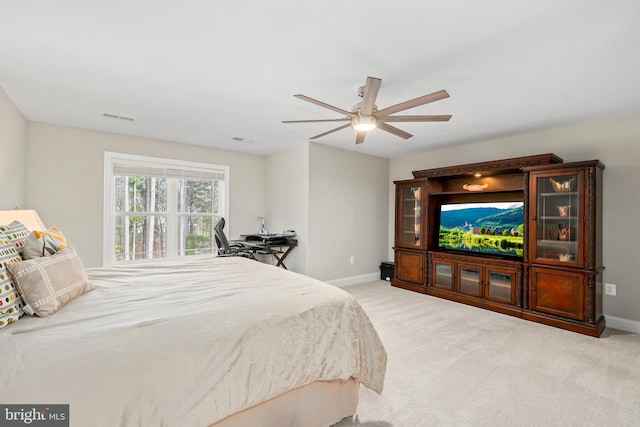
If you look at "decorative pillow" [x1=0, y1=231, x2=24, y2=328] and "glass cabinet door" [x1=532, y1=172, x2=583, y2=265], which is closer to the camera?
"decorative pillow" [x1=0, y1=231, x2=24, y2=328]

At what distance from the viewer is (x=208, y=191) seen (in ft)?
16.5

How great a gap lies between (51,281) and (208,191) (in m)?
3.76

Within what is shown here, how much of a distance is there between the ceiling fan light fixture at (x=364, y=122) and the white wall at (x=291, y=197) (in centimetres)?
213

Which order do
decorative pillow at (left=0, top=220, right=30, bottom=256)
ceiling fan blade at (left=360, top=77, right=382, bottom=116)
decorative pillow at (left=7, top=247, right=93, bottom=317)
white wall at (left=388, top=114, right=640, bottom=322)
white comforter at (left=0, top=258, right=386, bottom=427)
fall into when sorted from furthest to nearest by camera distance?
white wall at (left=388, top=114, right=640, bottom=322) < ceiling fan blade at (left=360, top=77, right=382, bottom=116) < decorative pillow at (left=0, top=220, right=30, bottom=256) < decorative pillow at (left=7, top=247, right=93, bottom=317) < white comforter at (left=0, top=258, right=386, bottom=427)

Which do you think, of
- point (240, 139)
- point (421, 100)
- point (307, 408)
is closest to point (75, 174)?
point (240, 139)

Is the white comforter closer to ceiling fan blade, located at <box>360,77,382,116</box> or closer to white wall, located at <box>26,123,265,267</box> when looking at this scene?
ceiling fan blade, located at <box>360,77,382,116</box>

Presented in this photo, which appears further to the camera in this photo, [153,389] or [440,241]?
[440,241]

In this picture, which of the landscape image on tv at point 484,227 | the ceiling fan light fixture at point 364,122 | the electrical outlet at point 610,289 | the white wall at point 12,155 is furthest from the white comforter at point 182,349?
the electrical outlet at point 610,289

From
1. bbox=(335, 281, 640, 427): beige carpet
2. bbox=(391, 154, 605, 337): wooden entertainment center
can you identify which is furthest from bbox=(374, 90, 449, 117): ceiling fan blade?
bbox=(391, 154, 605, 337): wooden entertainment center

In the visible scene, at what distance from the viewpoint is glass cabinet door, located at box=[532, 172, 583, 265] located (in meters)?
3.16

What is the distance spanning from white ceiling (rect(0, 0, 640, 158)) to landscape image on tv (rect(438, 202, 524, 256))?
1197 mm

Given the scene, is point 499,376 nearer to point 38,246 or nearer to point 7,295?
point 7,295

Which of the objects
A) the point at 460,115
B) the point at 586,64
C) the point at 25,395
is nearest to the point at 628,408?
the point at 586,64

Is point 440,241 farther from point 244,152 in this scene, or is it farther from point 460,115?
point 244,152
